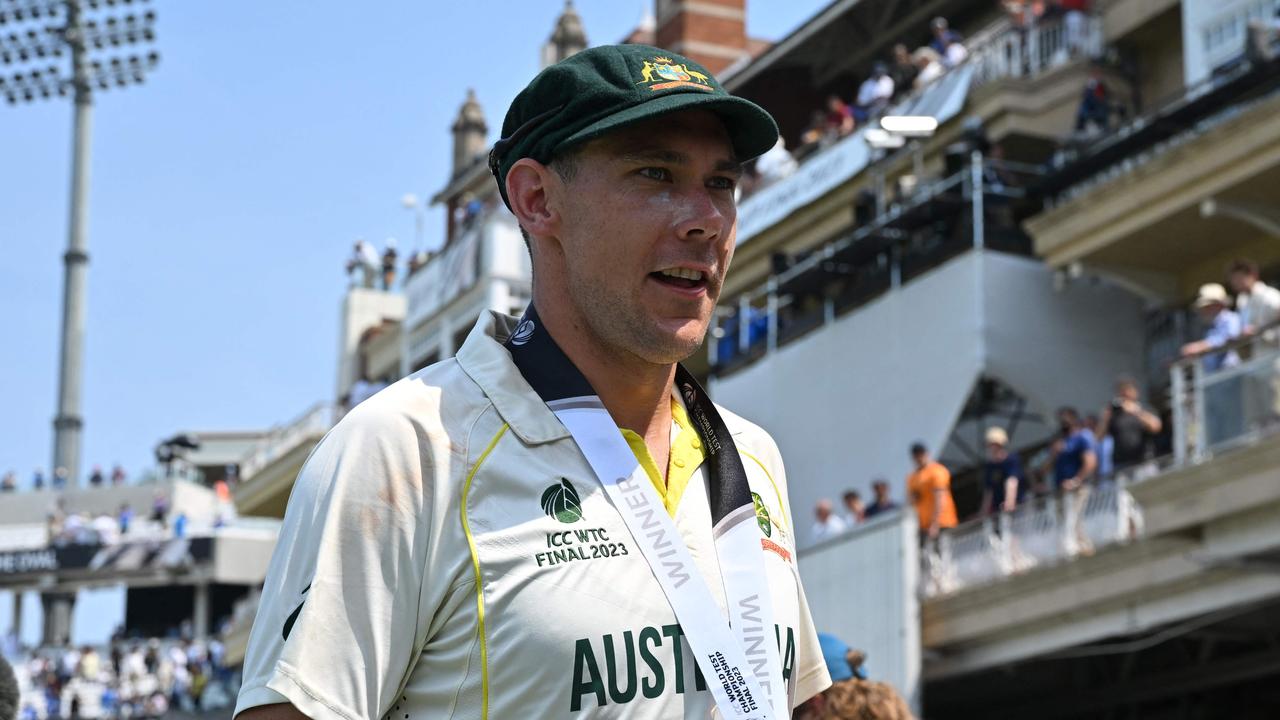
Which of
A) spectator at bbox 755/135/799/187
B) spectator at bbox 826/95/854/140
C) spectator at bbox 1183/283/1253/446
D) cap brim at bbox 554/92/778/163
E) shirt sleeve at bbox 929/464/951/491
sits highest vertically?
spectator at bbox 826/95/854/140

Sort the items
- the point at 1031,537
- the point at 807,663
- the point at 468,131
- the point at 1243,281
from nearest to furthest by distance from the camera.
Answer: the point at 807,663
the point at 1243,281
the point at 1031,537
the point at 468,131

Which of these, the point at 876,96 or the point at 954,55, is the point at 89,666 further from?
the point at 954,55

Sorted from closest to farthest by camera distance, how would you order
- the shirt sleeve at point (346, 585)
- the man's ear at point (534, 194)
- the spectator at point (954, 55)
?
the shirt sleeve at point (346, 585) < the man's ear at point (534, 194) < the spectator at point (954, 55)

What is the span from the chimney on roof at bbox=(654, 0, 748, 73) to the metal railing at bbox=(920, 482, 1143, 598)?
1925cm

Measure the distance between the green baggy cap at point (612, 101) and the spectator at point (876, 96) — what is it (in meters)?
23.7

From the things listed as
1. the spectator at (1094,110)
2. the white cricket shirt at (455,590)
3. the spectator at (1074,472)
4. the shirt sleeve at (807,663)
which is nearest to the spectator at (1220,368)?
the spectator at (1074,472)

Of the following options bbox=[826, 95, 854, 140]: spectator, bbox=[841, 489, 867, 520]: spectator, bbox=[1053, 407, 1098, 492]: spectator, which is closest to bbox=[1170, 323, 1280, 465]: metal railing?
bbox=[1053, 407, 1098, 492]: spectator

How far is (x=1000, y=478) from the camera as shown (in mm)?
19797

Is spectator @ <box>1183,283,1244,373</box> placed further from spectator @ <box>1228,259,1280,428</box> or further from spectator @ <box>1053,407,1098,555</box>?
spectator @ <box>1053,407,1098,555</box>

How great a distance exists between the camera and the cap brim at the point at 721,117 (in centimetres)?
310

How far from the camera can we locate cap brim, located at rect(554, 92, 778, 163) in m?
3.10

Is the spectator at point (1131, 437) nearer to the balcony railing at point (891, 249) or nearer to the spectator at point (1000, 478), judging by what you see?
the spectator at point (1000, 478)

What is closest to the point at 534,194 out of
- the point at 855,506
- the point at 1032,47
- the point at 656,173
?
the point at 656,173

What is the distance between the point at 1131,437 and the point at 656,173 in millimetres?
15315
